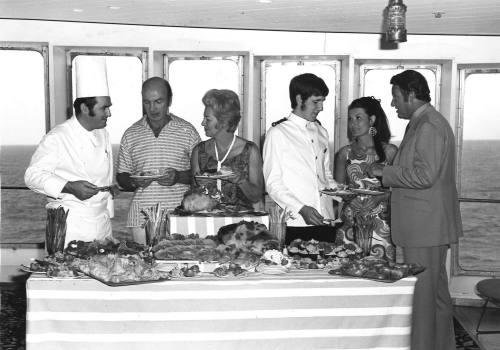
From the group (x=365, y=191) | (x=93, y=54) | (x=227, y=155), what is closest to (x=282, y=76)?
(x=93, y=54)

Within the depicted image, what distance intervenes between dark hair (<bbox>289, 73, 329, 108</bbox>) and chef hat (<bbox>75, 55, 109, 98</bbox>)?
98 centimetres

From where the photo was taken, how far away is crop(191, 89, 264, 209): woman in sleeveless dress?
13.0 ft

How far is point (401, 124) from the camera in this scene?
383 inches

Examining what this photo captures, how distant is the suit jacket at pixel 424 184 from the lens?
3.57 metres

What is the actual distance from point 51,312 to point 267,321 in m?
0.79

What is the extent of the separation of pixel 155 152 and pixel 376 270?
1777 millimetres

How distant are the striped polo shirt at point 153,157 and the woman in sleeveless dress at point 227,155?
19 centimetres

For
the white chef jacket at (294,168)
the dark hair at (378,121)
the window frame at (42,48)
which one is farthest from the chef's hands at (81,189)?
the window frame at (42,48)

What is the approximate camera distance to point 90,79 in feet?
12.8

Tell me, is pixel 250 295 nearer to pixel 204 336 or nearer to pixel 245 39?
pixel 204 336

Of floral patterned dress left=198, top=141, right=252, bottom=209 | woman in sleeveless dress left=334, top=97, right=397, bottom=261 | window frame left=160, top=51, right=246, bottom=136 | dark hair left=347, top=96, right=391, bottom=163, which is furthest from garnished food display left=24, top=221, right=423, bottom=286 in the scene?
window frame left=160, top=51, right=246, bottom=136

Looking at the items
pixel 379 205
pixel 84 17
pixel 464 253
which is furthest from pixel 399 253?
pixel 464 253

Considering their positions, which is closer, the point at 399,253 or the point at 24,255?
the point at 24,255

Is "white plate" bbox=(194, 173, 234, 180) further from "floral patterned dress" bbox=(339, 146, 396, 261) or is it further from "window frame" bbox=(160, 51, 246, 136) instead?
"window frame" bbox=(160, 51, 246, 136)
